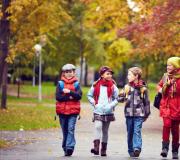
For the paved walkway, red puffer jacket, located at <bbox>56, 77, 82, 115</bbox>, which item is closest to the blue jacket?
red puffer jacket, located at <bbox>56, 77, 82, 115</bbox>

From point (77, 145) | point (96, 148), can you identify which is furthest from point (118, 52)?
point (96, 148)

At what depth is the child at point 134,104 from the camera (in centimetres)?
1439

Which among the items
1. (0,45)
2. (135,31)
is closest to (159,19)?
(135,31)

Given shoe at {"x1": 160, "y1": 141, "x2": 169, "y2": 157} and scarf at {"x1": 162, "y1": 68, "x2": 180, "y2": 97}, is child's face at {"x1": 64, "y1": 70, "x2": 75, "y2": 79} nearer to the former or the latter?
scarf at {"x1": 162, "y1": 68, "x2": 180, "y2": 97}

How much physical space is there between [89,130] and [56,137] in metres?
3.48

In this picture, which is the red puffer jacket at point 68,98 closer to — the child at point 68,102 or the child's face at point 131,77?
the child at point 68,102

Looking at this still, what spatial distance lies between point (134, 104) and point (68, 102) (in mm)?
1337

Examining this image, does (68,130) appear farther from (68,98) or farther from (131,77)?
(131,77)

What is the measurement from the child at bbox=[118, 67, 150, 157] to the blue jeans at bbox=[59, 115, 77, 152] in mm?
1062

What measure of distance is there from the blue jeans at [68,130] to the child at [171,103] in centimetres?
180

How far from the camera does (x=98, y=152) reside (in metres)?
14.5

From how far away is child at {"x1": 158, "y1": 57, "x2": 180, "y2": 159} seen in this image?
46.1ft

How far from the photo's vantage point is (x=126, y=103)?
14516mm

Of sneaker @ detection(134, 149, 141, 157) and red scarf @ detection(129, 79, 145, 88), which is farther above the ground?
red scarf @ detection(129, 79, 145, 88)
